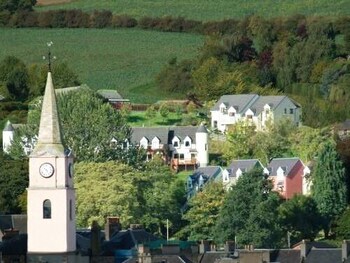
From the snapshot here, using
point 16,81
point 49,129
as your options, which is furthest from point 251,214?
point 16,81

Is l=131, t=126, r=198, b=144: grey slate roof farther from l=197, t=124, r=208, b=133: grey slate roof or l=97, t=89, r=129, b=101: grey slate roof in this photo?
l=97, t=89, r=129, b=101: grey slate roof

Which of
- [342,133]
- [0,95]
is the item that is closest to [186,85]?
[0,95]

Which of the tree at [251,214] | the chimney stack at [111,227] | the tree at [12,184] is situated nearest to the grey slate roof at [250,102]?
the tree at [12,184]

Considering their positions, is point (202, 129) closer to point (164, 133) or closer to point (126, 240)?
point (164, 133)

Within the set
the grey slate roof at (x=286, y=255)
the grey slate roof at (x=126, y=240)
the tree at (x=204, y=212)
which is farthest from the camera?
the tree at (x=204, y=212)

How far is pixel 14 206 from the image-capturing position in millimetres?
126250

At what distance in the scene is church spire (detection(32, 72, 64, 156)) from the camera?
94.9 m

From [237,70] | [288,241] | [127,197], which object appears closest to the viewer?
[288,241]

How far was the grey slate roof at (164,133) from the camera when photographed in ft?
534

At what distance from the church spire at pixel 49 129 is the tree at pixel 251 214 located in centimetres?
2210

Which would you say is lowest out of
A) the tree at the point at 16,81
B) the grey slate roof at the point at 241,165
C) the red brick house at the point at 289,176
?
the red brick house at the point at 289,176

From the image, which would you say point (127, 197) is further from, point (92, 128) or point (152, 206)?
point (92, 128)

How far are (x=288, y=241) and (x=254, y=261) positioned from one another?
26410 millimetres

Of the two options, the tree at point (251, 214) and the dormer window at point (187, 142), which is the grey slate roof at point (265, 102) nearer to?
the dormer window at point (187, 142)
